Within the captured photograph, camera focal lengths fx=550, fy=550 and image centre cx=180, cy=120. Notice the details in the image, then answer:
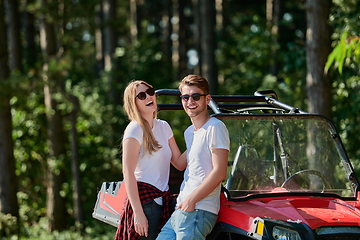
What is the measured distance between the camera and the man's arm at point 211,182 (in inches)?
148

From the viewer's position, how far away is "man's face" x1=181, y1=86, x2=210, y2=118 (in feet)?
13.0

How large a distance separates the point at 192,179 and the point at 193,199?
0.61ft

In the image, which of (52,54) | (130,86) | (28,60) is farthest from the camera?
(28,60)

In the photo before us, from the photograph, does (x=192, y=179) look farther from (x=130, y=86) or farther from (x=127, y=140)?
(x=130, y=86)

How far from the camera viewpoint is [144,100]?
14.0 feet

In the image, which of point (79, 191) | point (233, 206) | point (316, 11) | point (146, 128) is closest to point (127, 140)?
point (146, 128)

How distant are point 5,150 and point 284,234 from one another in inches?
391

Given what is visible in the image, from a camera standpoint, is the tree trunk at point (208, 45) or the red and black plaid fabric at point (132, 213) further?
the tree trunk at point (208, 45)

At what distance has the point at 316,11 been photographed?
9.66 metres

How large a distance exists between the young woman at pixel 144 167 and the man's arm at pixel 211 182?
1.37 feet

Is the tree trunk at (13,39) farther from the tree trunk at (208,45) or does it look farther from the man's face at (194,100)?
the man's face at (194,100)

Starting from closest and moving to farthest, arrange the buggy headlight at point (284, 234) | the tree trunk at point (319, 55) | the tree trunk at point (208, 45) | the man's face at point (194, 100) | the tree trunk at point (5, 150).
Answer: the buggy headlight at point (284, 234) < the man's face at point (194, 100) < the tree trunk at point (319, 55) < the tree trunk at point (5, 150) < the tree trunk at point (208, 45)

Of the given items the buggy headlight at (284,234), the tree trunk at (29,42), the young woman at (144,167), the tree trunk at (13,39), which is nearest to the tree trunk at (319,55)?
the young woman at (144,167)

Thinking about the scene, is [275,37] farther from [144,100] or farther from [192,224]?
[192,224]
